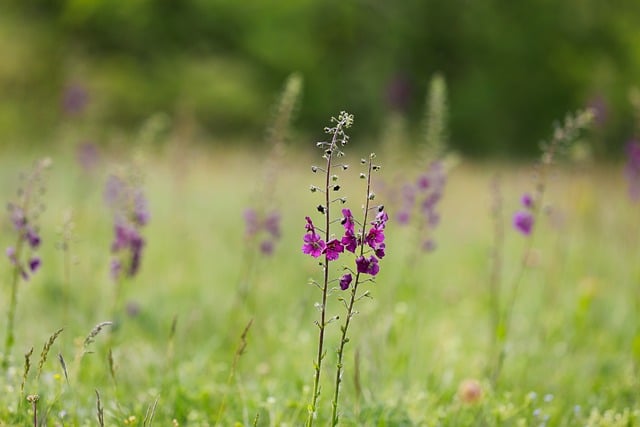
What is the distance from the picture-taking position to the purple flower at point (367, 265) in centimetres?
225

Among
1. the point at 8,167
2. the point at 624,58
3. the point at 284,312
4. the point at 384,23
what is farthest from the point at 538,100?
the point at 284,312

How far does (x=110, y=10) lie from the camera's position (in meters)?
21.1

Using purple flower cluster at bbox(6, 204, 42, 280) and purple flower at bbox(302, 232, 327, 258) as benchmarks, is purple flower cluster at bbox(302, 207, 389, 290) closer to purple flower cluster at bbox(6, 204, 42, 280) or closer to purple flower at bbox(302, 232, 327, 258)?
purple flower at bbox(302, 232, 327, 258)

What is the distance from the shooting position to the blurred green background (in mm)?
20656

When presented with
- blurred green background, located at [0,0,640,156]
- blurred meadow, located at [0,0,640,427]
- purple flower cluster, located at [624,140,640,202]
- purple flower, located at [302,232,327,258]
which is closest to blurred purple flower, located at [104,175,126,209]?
blurred meadow, located at [0,0,640,427]

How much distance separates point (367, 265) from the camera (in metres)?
2.26

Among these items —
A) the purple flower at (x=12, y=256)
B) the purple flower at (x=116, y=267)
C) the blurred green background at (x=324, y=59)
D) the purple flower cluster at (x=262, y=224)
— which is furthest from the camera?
the blurred green background at (x=324, y=59)

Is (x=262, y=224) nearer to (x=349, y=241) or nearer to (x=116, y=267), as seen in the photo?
(x=116, y=267)

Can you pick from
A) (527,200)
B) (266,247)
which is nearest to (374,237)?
(527,200)

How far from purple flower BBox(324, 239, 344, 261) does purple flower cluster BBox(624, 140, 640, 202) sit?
12.0 ft

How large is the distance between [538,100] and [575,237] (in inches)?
643

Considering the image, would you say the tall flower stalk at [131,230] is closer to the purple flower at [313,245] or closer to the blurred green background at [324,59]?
the purple flower at [313,245]

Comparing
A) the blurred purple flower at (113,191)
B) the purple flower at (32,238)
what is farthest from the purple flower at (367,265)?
the blurred purple flower at (113,191)

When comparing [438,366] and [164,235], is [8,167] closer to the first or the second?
[164,235]
